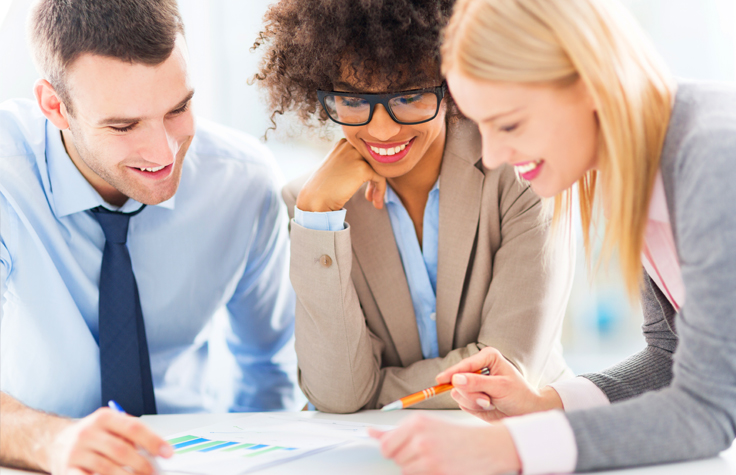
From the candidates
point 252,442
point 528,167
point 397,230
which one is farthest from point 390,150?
point 252,442

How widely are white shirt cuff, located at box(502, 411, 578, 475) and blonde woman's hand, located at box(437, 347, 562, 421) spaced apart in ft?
1.04

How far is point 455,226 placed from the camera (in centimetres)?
141

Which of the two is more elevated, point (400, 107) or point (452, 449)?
point (400, 107)

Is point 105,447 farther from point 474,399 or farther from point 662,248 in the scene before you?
point 662,248

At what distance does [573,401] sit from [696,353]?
417mm

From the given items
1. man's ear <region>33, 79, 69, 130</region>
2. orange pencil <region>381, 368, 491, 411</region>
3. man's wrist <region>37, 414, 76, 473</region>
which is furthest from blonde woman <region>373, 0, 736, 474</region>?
man's ear <region>33, 79, 69, 130</region>

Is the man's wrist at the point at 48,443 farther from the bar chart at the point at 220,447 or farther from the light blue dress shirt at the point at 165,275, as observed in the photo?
the light blue dress shirt at the point at 165,275

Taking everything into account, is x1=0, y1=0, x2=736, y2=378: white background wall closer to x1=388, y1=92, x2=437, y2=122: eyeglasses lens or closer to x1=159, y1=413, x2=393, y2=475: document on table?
x1=388, y1=92, x2=437, y2=122: eyeglasses lens

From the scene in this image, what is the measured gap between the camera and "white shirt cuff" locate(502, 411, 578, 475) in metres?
0.72

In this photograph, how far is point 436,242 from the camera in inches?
58.1

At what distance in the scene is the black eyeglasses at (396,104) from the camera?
129 centimetres

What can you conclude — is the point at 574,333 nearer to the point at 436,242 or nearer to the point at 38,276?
the point at 436,242

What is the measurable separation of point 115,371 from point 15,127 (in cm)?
69

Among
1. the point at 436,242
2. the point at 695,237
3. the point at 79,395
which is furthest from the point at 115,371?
the point at 695,237
